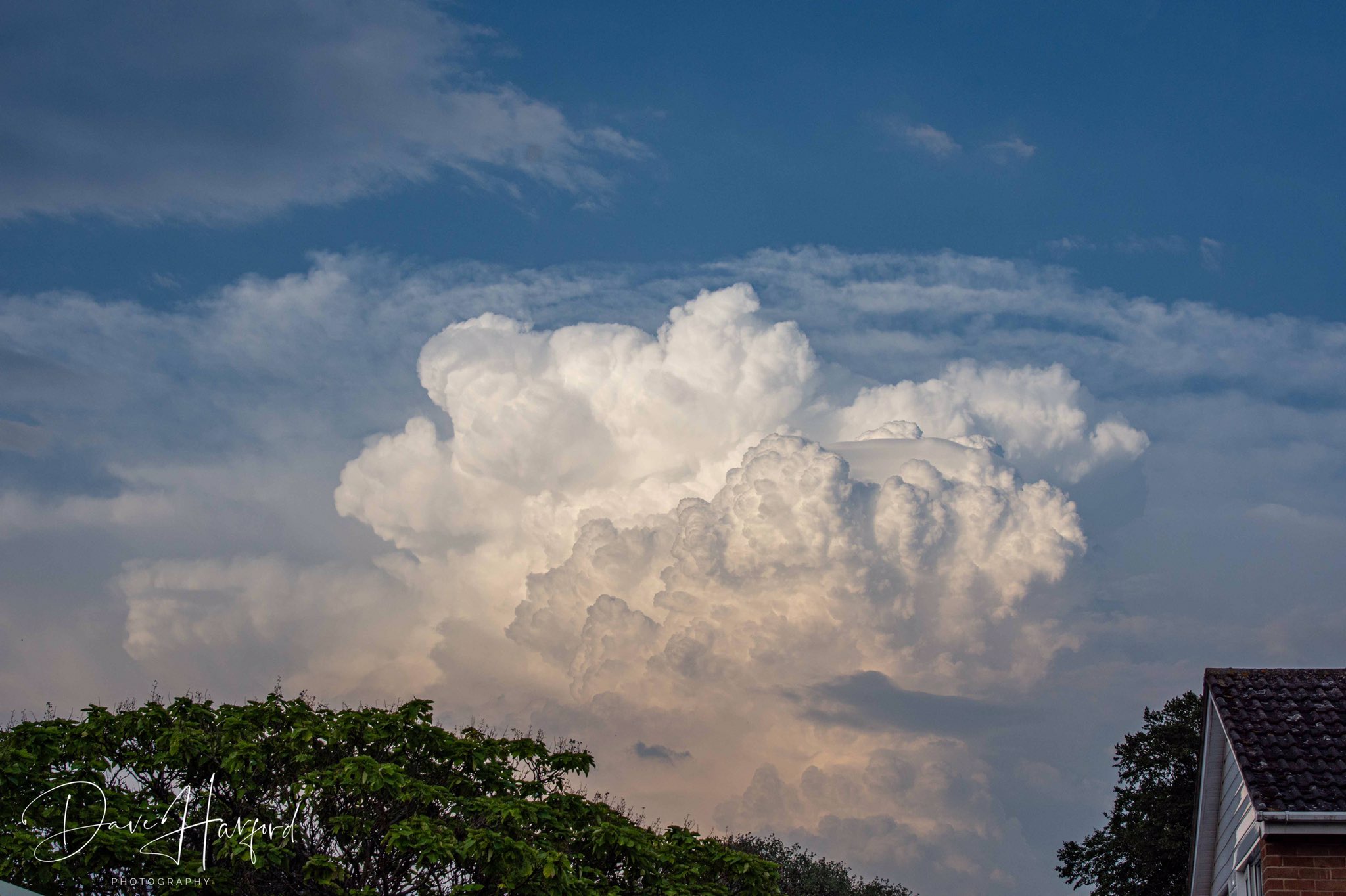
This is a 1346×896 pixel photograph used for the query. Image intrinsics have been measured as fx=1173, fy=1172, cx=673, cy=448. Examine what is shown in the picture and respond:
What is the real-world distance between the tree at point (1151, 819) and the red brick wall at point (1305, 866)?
97.9ft

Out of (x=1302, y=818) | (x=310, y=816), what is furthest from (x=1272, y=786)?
(x=310, y=816)

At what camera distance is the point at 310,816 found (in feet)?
62.8

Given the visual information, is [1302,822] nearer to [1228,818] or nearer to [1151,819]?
[1228,818]

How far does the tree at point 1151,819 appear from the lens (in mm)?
44500

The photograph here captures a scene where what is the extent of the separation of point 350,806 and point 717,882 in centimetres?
669

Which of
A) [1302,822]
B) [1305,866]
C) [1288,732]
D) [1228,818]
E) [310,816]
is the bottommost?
[310,816]

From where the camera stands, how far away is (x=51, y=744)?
19.3 metres

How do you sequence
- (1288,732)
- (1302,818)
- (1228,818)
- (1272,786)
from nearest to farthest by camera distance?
1. (1302,818)
2. (1272,786)
3. (1288,732)
4. (1228,818)

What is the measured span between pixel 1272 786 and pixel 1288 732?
1692 millimetres

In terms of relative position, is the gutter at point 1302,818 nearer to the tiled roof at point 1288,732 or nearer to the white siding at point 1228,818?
the tiled roof at point 1288,732

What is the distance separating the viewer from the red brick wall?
16.1m

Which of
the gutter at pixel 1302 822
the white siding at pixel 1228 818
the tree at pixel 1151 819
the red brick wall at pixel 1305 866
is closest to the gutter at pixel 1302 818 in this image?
the gutter at pixel 1302 822

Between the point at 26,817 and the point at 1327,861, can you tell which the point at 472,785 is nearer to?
the point at 26,817

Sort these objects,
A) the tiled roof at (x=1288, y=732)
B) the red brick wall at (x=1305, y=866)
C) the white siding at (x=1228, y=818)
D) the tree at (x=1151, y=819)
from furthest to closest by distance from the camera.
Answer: the tree at (x=1151, y=819) < the white siding at (x=1228, y=818) < the tiled roof at (x=1288, y=732) < the red brick wall at (x=1305, y=866)
